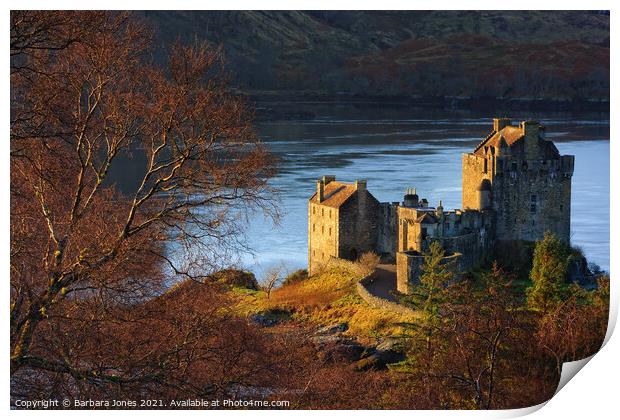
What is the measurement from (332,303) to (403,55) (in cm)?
2171

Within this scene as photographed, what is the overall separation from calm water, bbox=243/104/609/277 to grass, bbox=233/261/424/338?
0.93 metres

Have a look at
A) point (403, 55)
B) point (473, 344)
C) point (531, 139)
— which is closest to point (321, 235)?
point (531, 139)

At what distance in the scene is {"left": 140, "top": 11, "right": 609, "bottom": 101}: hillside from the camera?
30781mm

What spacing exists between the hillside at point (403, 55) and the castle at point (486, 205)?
290 centimetres

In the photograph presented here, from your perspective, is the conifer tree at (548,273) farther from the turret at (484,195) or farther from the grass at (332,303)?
the grass at (332,303)

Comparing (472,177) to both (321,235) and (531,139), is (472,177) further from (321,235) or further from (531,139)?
(321,235)

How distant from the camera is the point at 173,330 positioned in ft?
25.4

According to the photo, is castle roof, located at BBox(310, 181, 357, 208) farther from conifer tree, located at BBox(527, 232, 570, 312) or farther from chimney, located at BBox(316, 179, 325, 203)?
conifer tree, located at BBox(527, 232, 570, 312)

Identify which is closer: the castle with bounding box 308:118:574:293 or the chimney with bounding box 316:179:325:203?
the castle with bounding box 308:118:574:293

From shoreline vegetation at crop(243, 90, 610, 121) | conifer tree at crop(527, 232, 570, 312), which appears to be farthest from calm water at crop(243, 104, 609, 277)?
conifer tree at crop(527, 232, 570, 312)

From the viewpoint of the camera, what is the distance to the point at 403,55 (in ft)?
138

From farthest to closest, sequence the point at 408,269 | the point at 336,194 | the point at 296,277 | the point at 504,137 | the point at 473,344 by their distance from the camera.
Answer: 1. the point at 504,137
2. the point at 336,194
3. the point at 296,277
4. the point at 408,269
5. the point at 473,344
